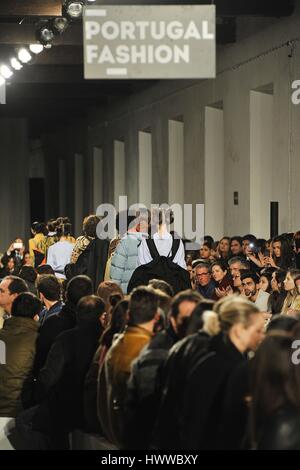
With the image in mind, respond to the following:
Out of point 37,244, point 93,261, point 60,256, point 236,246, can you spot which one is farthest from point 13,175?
point 93,261

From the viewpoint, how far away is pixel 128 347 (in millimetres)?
7043

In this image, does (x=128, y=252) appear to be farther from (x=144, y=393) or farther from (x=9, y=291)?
(x=144, y=393)

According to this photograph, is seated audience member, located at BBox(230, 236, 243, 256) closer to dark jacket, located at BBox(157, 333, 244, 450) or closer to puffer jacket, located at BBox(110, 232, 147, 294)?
puffer jacket, located at BBox(110, 232, 147, 294)

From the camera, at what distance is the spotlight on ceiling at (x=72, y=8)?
1502 cm

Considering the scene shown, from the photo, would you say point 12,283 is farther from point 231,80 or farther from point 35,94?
point 35,94

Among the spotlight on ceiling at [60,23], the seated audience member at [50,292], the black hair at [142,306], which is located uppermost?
the spotlight on ceiling at [60,23]

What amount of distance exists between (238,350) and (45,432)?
2778 mm

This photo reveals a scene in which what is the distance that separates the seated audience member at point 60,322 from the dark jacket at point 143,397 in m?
2.28

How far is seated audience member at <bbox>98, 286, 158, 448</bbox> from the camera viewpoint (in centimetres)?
700

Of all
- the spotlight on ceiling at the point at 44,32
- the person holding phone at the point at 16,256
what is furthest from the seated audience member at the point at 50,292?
the person holding phone at the point at 16,256

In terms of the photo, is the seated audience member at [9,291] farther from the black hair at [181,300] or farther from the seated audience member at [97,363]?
the black hair at [181,300]

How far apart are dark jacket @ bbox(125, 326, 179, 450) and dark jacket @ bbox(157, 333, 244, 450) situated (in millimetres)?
265

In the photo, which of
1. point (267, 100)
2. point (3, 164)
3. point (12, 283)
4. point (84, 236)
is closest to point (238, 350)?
point (12, 283)

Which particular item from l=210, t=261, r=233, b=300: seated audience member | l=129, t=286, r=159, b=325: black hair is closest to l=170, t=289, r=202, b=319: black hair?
l=129, t=286, r=159, b=325: black hair
